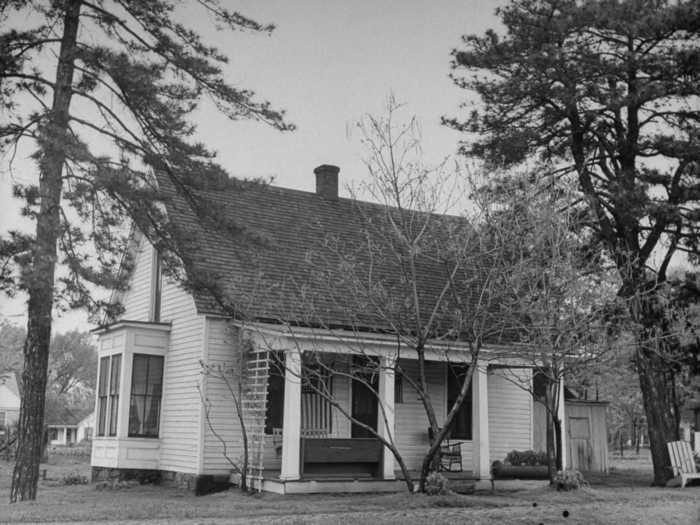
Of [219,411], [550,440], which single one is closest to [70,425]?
[219,411]

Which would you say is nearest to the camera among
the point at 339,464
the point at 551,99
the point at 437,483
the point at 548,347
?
the point at 437,483

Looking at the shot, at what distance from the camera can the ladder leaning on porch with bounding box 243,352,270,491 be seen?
1780 cm

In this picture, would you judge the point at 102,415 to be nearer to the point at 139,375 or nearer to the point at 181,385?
the point at 139,375

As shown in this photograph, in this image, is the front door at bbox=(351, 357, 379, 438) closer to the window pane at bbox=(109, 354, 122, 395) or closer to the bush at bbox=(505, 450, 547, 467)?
the bush at bbox=(505, 450, 547, 467)

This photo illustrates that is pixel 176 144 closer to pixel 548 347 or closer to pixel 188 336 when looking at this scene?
pixel 188 336

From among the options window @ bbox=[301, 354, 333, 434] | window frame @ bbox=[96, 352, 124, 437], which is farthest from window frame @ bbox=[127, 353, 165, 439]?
window @ bbox=[301, 354, 333, 434]

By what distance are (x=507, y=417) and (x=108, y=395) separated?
1032cm

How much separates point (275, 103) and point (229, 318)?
16.0 feet

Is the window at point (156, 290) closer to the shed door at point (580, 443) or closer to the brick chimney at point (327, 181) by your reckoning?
the brick chimney at point (327, 181)

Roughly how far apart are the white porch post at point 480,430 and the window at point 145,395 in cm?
763

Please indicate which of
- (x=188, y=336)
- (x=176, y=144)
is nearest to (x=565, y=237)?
(x=176, y=144)

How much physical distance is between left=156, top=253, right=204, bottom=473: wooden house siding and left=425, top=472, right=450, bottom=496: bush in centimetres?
606

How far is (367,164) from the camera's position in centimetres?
1538

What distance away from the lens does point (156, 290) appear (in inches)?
880
